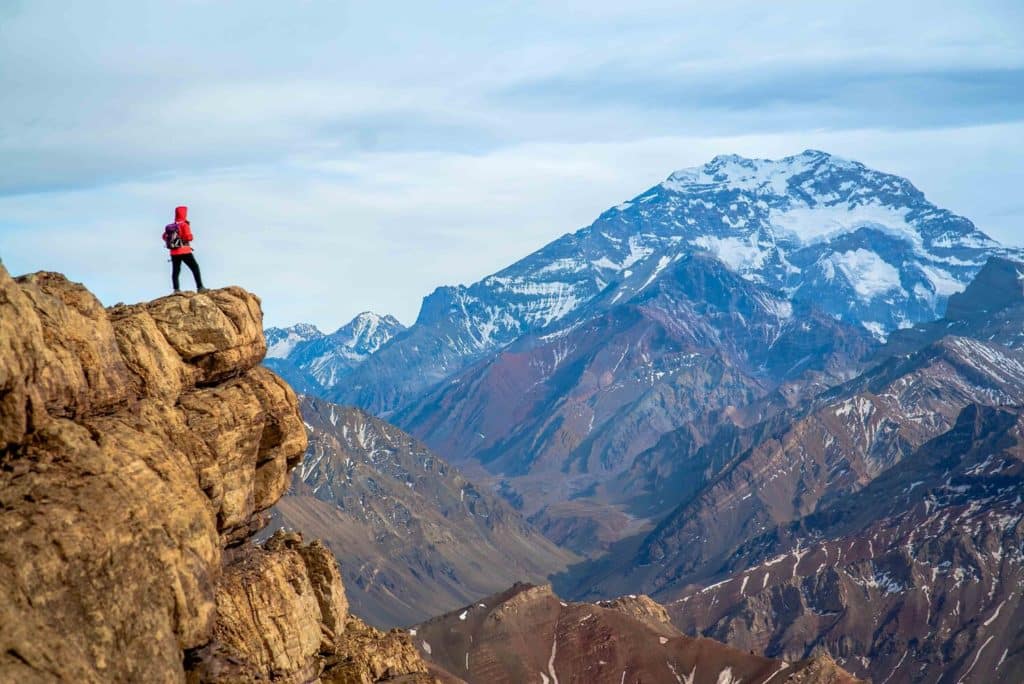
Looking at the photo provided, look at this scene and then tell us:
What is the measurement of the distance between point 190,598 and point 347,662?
2459cm

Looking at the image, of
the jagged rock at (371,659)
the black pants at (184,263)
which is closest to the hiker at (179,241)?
the black pants at (184,263)

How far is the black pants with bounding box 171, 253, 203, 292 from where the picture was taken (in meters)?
65.7

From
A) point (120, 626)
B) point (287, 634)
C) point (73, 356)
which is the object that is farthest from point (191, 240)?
point (120, 626)

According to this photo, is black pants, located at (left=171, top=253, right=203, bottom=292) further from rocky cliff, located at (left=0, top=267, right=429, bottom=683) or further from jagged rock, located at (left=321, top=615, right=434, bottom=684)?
jagged rock, located at (left=321, top=615, right=434, bottom=684)

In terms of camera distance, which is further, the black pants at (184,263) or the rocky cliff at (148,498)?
the black pants at (184,263)

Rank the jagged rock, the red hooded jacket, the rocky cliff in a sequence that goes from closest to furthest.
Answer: the rocky cliff
the red hooded jacket
the jagged rock

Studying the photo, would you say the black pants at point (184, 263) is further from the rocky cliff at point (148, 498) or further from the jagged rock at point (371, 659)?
the jagged rock at point (371, 659)

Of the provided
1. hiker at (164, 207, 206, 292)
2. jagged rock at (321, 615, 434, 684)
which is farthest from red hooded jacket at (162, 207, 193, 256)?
jagged rock at (321, 615, 434, 684)

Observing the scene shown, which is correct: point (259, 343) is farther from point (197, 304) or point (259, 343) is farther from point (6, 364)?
point (6, 364)

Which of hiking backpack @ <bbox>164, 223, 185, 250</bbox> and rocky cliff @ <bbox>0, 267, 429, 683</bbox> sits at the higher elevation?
hiking backpack @ <bbox>164, 223, 185, 250</bbox>

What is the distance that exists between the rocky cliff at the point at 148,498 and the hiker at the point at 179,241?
1.82m

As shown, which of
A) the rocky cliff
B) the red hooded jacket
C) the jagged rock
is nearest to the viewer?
the rocky cliff

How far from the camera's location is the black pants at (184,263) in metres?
65.7

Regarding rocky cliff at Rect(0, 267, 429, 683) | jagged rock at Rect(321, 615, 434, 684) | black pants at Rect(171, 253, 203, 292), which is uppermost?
black pants at Rect(171, 253, 203, 292)
